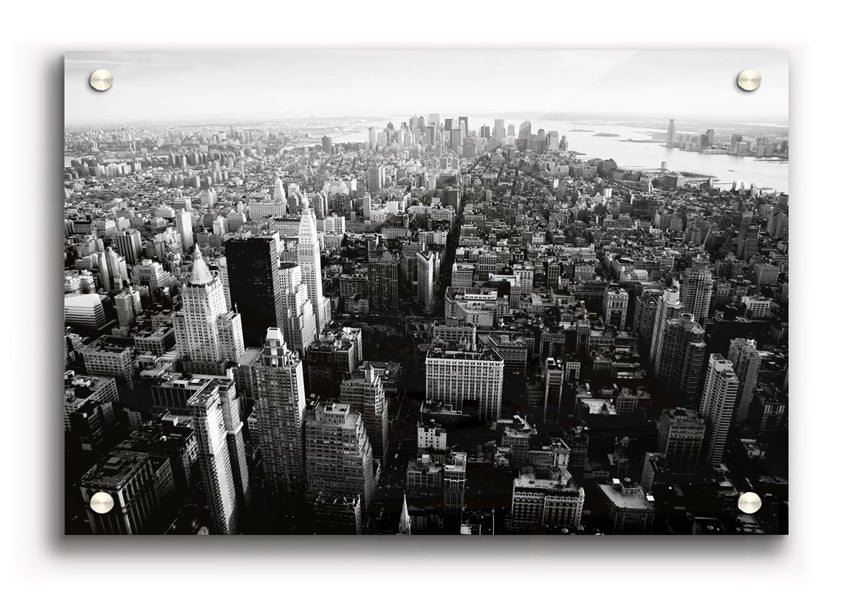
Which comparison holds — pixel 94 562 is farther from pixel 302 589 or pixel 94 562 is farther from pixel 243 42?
pixel 243 42

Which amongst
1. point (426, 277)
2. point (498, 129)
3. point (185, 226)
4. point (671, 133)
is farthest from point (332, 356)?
point (671, 133)

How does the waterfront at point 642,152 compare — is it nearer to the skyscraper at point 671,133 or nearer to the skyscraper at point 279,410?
the skyscraper at point 671,133

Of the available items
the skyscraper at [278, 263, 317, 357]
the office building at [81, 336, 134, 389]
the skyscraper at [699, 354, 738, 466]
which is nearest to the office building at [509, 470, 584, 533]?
the skyscraper at [699, 354, 738, 466]

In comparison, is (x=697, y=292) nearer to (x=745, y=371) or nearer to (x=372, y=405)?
(x=745, y=371)
